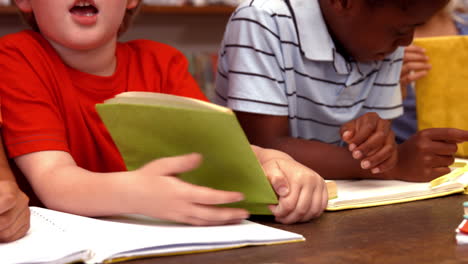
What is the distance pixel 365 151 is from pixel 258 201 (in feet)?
0.93

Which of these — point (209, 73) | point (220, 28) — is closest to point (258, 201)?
point (209, 73)

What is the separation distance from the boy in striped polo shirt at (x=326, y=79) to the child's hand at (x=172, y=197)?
368 mm

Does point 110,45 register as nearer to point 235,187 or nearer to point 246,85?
point 246,85

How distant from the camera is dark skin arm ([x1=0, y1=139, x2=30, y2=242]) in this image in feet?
2.28

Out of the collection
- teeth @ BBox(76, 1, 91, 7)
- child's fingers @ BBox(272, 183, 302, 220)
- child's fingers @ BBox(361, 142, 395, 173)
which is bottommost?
child's fingers @ BBox(361, 142, 395, 173)

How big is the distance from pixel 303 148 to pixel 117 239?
0.58 m

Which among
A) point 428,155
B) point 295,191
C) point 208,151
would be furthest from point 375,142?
point 208,151

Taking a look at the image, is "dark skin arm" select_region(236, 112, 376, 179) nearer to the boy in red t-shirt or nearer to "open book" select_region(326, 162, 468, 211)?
"open book" select_region(326, 162, 468, 211)

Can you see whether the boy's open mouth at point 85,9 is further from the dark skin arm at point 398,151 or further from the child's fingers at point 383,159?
Result: the child's fingers at point 383,159

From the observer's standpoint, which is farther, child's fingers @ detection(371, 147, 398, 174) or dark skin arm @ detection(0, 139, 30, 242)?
child's fingers @ detection(371, 147, 398, 174)

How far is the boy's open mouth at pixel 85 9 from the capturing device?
96 centimetres

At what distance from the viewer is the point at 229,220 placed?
30.7 inches

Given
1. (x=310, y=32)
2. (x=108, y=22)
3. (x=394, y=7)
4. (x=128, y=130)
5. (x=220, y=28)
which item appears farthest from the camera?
(x=220, y=28)

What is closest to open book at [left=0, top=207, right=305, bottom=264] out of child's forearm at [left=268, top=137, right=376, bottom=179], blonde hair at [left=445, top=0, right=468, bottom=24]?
child's forearm at [left=268, top=137, right=376, bottom=179]
